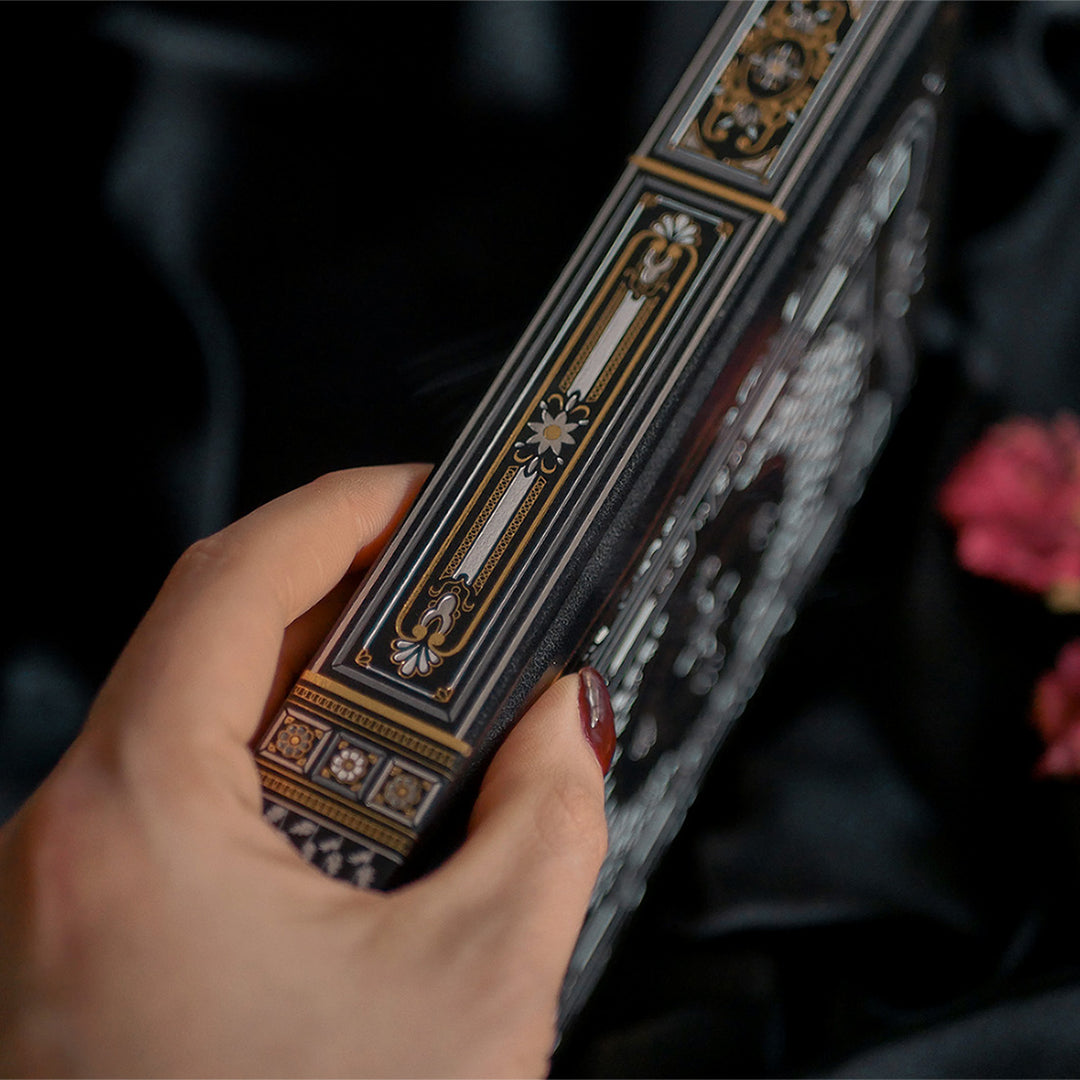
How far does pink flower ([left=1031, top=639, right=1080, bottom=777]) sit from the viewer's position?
0.63 metres

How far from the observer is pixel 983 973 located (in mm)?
681

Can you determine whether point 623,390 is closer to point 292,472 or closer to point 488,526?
point 488,526

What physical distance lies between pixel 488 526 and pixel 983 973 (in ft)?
1.70

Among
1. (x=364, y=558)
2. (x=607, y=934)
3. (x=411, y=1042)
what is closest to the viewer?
(x=411, y=1042)

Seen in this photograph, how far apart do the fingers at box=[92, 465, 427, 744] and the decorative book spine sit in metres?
0.03

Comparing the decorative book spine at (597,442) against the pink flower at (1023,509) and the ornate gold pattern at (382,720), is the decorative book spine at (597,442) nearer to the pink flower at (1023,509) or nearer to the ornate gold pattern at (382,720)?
the ornate gold pattern at (382,720)

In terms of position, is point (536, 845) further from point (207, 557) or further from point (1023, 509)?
point (1023, 509)

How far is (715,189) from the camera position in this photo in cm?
46

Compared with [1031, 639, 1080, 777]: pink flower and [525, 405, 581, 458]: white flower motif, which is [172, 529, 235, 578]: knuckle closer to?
[525, 405, 581, 458]: white flower motif

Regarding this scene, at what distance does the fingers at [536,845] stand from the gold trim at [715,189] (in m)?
0.24

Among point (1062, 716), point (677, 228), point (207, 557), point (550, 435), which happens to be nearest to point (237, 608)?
point (207, 557)

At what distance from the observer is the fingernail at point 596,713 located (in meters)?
0.45

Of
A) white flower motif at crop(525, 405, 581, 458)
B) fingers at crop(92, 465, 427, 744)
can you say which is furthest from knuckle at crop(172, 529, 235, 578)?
white flower motif at crop(525, 405, 581, 458)

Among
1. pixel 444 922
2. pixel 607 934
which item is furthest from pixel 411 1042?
pixel 607 934
